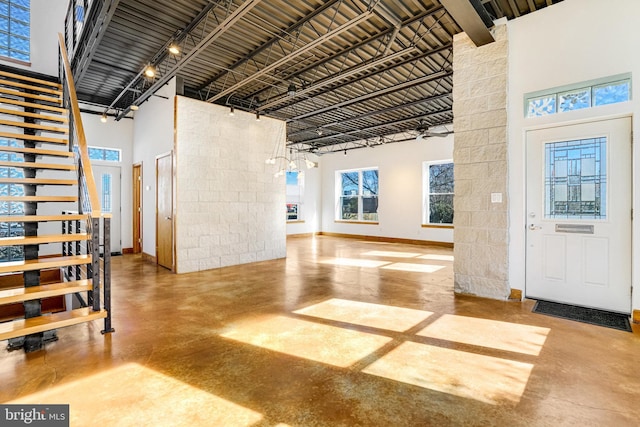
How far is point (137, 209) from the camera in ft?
26.7

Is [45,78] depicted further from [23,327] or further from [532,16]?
[532,16]

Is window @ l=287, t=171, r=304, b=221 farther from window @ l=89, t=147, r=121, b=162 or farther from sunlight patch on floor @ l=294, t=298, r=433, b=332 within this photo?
sunlight patch on floor @ l=294, t=298, r=433, b=332

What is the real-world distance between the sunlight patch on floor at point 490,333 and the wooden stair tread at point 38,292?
3.51 m

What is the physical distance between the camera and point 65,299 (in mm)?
5020

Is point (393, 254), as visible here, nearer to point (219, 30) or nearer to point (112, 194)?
point (219, 30)

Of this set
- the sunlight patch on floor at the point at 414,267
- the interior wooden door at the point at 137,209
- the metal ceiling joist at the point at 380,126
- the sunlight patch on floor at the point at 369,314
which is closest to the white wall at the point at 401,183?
the metal ceiling joist at the point at 380,126

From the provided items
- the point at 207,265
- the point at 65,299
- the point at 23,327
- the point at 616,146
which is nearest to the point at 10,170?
the point at 65,299

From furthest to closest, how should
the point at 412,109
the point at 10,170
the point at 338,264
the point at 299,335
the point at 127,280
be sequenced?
the point at 412,109
the point at 338,264
the point at 10,170
the point at 127,280
the point at 299,335

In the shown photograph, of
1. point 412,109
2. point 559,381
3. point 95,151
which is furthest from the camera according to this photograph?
point 412,109

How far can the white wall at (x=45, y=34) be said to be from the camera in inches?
233

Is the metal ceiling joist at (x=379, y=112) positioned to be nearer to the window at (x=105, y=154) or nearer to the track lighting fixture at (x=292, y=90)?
the track lighting fixture at (x=292, y=90)

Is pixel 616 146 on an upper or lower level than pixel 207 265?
upper

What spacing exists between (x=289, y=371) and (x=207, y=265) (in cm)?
451

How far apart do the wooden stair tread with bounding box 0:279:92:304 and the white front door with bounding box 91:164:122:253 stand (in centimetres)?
573
